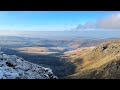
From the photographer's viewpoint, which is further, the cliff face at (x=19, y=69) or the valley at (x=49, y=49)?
the valley at (x=49, y=49)

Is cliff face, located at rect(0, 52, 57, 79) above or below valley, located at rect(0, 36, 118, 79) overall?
below

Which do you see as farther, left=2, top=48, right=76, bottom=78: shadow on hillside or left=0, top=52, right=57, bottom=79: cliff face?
left=2, top=48, right=76, bottom=78: shadow on hillside

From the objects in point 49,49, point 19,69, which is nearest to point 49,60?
point 49,49

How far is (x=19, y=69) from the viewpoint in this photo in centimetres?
446

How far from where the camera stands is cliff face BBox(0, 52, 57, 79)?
13.6 ft

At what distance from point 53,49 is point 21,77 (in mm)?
681

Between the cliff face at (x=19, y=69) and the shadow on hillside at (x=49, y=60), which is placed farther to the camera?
the shadow on hillside at (x=49, y=60)

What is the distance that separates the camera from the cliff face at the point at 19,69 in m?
4.14

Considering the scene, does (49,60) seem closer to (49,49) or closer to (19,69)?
(49,49)

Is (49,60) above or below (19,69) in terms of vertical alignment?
above

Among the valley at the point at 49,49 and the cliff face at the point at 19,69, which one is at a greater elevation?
the valley at the point at 49,49
